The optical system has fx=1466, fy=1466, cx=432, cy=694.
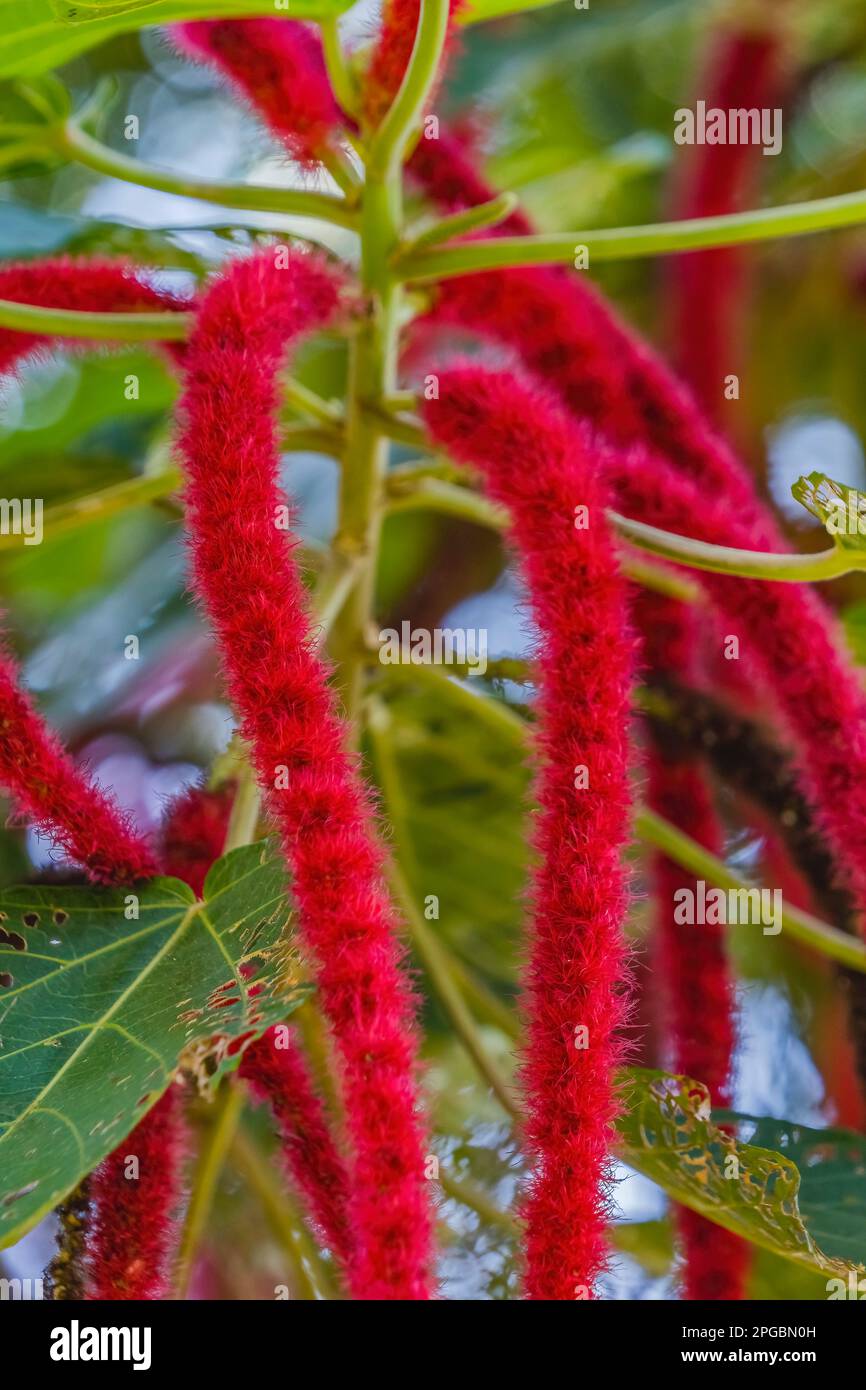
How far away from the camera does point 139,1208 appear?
0.63 metres

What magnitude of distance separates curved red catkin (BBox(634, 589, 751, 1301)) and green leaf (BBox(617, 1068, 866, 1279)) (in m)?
0.04

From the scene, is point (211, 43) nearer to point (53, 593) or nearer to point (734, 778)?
point (734, 778)

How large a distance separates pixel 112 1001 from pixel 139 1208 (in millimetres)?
97

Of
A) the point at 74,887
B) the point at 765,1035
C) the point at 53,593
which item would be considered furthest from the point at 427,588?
the point at 74,887

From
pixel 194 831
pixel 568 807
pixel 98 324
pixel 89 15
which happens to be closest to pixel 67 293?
pixel 98 324

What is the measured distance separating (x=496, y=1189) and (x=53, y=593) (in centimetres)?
73

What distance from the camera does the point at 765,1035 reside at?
1247 millimetres

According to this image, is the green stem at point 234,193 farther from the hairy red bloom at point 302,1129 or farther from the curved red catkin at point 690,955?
the hairy red bloom at point 302,1129

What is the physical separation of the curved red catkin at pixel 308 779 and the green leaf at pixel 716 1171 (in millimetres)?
162

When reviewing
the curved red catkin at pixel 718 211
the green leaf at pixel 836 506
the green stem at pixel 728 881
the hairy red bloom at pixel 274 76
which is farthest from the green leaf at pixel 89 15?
the curved red catkin at pixel 718 211

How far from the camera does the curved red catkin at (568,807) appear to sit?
55cm

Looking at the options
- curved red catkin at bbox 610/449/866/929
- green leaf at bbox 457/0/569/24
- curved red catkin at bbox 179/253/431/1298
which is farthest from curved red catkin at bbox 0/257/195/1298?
green leaf at bbox 457/0/569/24

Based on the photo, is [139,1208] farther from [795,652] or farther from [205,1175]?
[795,652]
